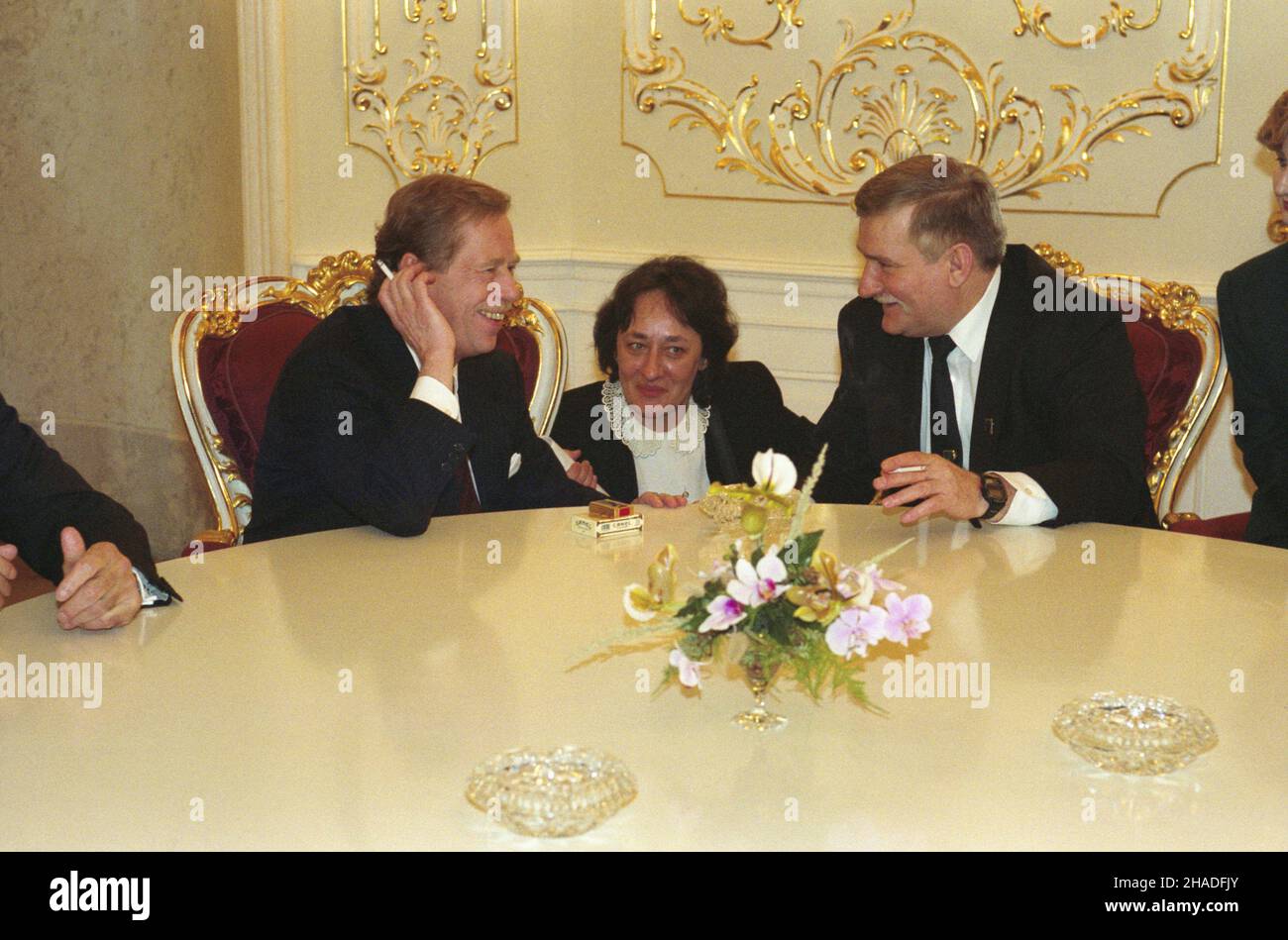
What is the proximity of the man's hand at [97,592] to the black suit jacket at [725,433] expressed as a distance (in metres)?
1.84

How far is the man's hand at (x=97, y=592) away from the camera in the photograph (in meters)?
2.10

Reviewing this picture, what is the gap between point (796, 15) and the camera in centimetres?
459

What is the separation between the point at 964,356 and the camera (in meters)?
3.38

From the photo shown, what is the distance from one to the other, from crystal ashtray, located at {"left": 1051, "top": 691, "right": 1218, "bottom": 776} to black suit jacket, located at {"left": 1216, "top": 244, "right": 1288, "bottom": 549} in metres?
1.64

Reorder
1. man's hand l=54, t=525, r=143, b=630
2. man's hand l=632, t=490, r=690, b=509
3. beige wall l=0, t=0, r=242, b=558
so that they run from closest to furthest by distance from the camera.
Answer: man's hand l=54, t=525, r=143, b=630
man's hand l=632, t=490, r=690, b=509
beige wall l=0, t=0, r=242, b=558

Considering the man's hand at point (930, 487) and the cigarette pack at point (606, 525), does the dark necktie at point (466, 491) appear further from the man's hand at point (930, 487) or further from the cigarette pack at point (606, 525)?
the man's hand at point (930, 487)

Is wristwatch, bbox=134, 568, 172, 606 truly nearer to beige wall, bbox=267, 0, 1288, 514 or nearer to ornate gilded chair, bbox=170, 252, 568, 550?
ornate gilded chair, bbox=170, 252, 568, 550

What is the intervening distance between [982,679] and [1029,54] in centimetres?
288

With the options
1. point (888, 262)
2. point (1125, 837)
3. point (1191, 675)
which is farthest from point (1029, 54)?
point (1125, 837)

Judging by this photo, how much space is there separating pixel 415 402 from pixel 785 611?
51.5 inches

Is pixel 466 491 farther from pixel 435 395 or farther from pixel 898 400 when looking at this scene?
pixel 898 400

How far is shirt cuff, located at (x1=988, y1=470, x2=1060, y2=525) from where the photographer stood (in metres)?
2.72

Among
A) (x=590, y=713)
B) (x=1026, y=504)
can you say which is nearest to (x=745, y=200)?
(x=1026, y=504)

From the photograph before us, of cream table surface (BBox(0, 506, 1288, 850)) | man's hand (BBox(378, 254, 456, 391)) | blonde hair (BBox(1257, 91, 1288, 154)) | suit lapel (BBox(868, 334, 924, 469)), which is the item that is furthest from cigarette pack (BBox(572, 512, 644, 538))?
blonde hair (BBox(1257, 91, 1288, 154))
